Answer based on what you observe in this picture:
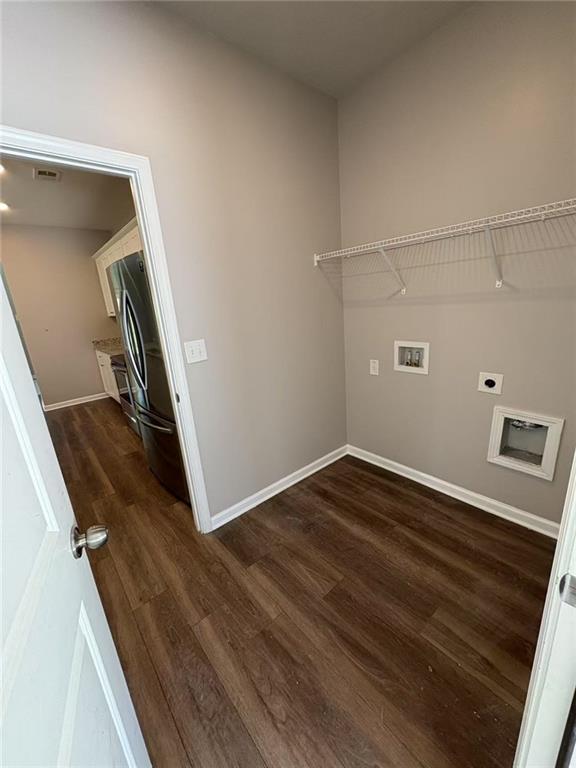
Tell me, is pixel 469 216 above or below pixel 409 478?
above

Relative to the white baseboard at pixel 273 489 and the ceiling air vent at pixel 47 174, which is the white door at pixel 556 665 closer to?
the white baseboard at pixel 273 489

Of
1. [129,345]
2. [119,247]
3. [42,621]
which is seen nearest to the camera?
[42,621]

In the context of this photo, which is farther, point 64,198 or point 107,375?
→ point 107,375

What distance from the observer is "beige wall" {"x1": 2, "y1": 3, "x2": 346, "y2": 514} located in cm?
131

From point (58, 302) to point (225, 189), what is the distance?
4.43 m

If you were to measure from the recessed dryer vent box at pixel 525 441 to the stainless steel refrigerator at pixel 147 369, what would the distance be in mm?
2038

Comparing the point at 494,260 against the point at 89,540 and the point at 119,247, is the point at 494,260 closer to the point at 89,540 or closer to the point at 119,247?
the point at 89,540

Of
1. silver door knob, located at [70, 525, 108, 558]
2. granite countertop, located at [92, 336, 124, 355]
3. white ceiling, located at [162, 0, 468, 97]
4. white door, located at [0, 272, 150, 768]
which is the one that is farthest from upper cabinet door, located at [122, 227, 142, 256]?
granite countertop, located at [92, 336, 124, 355]

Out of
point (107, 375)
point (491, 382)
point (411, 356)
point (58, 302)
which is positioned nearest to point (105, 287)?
point (58, 302)

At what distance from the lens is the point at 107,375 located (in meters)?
4.94

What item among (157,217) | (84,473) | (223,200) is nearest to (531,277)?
(223,200)

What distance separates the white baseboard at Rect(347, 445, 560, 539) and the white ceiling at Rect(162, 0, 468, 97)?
2718 millimetres

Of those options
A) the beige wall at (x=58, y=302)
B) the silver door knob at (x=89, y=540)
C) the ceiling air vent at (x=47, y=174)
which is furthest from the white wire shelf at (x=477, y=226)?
the beige wall at (x=58, y=302)

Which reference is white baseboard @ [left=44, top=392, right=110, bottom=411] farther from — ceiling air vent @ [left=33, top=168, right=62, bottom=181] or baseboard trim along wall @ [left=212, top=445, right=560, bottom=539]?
baseboard trim along wall @ [left=212, top=445, right=560, bottom=539]
